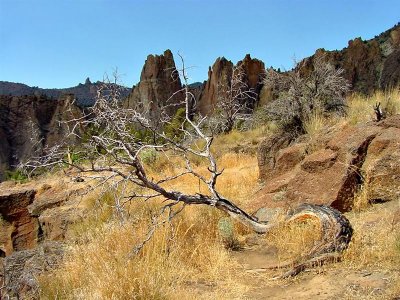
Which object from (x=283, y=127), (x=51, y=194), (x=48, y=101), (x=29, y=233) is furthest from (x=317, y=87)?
(x=48, y=101)

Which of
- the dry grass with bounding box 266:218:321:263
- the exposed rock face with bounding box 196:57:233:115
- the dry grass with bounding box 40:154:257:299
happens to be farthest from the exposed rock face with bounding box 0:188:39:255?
the exposed rock face with bounding box 196:57:233:115

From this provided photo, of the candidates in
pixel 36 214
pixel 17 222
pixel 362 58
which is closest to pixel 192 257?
pixel 36 214

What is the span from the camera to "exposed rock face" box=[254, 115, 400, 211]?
5930 millimetres

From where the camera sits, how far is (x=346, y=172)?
6.09 metres

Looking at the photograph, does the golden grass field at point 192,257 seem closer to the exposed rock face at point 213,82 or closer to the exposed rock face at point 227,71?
the exposed rock face at point 213,82

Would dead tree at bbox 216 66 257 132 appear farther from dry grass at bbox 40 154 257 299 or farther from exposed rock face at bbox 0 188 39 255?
dry grass at bbox 40 154 257 299

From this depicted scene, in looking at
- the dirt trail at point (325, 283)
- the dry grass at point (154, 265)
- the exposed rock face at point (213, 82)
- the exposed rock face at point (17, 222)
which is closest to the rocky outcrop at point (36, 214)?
the exposed rock face at point (17, 222)

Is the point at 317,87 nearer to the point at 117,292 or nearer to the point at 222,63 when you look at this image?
the point at 117,292

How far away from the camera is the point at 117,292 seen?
11.9ft

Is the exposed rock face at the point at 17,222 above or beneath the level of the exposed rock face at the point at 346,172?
beneath

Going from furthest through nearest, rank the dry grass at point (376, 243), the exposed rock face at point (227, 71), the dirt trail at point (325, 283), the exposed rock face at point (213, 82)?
the exposed rock face at point (227, 71), the exposed rock face at point (213, 82), the dry grass at point (376, 243), the dirt trail at point (325, 283)

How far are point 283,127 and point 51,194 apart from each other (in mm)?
6196

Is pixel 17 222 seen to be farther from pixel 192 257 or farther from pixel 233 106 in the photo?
pixel 233 106

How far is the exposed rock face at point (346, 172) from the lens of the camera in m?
5.93
